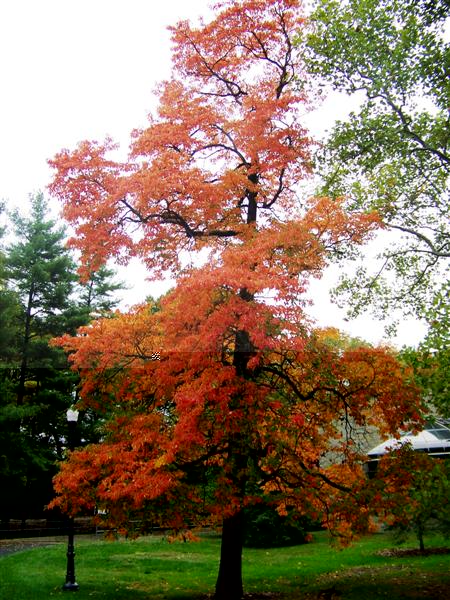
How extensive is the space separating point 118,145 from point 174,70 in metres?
2.20

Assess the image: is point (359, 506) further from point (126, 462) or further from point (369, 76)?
point (369, 76)

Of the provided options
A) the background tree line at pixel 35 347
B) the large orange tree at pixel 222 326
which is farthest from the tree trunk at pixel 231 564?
the background tree line at pixel 35 347

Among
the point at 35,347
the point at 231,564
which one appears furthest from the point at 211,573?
the point at 35,347

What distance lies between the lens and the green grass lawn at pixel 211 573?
9.62 meters

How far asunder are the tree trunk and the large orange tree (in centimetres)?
2

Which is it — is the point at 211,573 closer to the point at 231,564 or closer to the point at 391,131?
the point at 231,564

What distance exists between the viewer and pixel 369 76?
9.95 meters

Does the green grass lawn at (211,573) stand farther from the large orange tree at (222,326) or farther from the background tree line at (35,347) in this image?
the background tree line at (35,347)

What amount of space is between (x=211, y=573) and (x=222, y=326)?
6772mm

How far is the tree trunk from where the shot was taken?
9.28 meters

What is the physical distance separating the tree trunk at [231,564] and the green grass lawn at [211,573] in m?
0.57

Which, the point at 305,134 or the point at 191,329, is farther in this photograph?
the point at 305,134

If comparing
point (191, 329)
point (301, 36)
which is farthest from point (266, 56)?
point (191, 329)

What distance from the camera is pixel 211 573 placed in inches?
477
